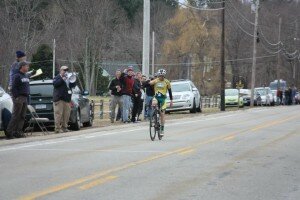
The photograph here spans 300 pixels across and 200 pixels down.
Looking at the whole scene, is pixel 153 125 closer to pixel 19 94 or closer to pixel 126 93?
pixel 19 94

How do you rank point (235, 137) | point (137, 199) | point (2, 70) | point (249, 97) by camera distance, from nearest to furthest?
point (137, 199)
point (235, 137)
point (2, 70)
point (249, 97)

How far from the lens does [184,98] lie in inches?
1329

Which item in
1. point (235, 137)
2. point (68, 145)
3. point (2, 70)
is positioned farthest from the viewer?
point (2, 70)

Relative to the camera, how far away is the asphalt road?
29.4 ft

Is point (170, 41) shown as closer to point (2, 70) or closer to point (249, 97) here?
point (249, 97)

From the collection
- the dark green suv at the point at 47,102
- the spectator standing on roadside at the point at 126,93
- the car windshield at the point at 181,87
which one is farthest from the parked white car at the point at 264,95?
the dark green suv at the point at 47,102

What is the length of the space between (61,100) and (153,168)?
866 centimetres

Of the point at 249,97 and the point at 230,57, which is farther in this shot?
the point at 230,57

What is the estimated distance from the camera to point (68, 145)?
15.6m

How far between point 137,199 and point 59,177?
2248mm

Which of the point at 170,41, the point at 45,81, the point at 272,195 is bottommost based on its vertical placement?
the point at 272,195

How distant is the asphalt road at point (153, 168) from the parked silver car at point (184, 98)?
1553 centimetres

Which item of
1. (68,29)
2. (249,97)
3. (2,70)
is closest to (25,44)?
(2,70)

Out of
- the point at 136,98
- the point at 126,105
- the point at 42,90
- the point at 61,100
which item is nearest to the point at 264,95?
the point at 136,98
